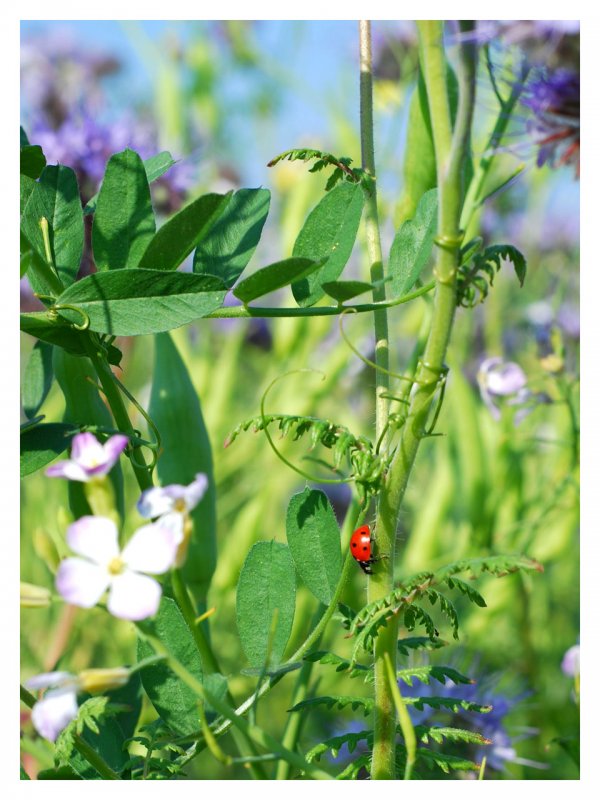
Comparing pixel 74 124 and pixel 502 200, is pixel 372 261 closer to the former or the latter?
pixel 74 124

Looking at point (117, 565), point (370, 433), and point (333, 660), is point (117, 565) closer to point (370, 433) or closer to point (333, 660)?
point (333, 660)

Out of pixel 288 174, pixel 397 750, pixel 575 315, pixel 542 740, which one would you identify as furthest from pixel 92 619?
pixel 288 174

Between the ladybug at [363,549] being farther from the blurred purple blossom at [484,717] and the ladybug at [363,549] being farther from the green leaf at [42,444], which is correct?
the blurred purple blossom at [484,717]

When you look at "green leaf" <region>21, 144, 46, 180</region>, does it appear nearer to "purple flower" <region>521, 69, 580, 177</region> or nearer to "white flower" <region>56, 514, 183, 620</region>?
"white flower" <region>56, 514, 183, 620</region>

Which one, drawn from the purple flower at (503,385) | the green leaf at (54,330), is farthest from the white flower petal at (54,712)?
the purple flower at (503,385)

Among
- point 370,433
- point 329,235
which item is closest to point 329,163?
point 329,235
